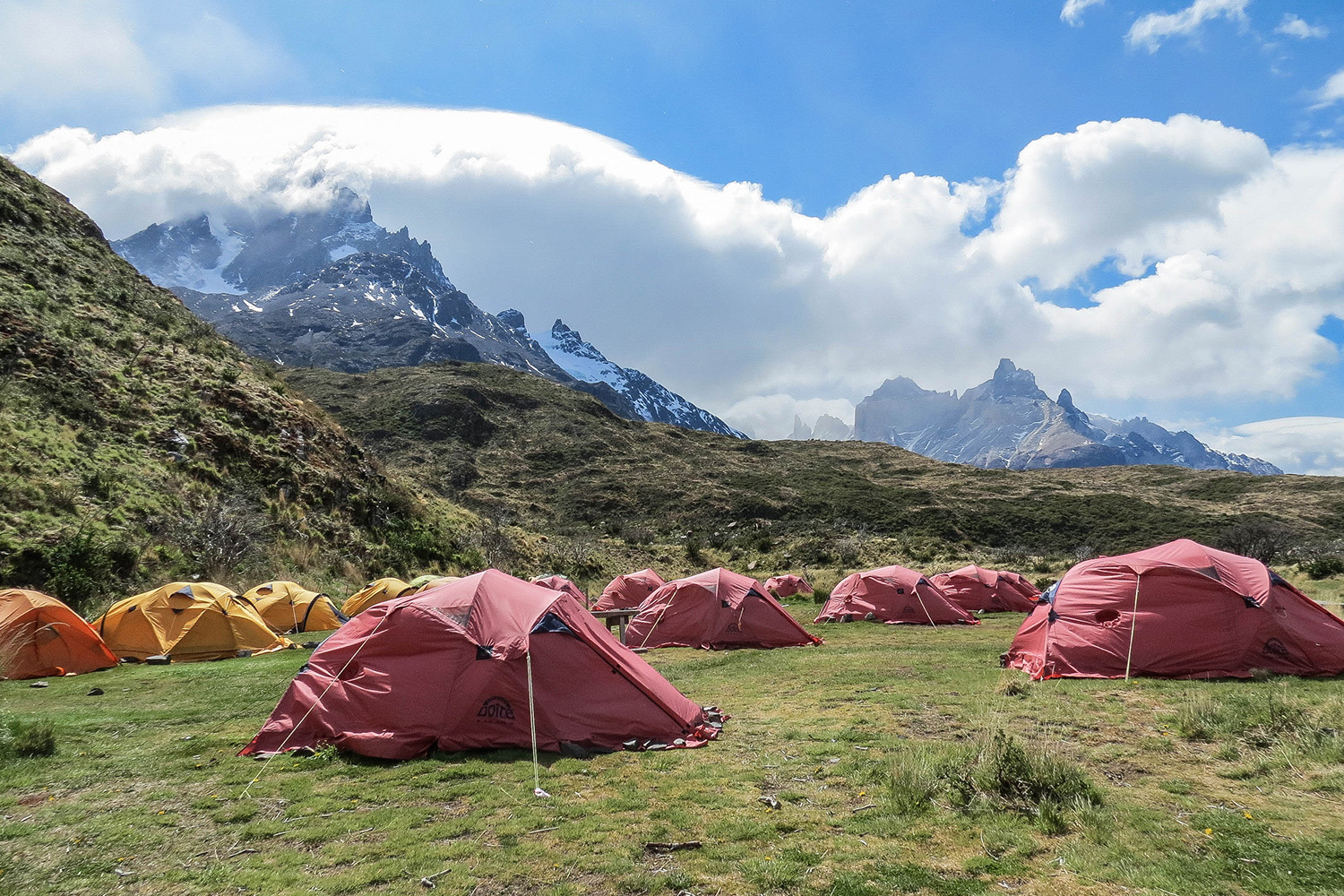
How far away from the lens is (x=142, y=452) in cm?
2252

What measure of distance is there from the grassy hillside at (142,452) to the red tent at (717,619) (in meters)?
13.5

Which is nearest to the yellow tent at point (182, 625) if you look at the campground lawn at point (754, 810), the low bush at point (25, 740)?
the campground lawn at point (754, 810)

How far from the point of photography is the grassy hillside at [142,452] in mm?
18031

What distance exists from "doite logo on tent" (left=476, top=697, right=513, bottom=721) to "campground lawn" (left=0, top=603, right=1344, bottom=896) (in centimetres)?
39

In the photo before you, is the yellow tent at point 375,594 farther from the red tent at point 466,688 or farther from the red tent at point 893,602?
the red tent at point 893,602

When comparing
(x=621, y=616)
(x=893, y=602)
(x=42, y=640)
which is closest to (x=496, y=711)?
(x=621, y=616)

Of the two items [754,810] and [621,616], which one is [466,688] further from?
[621,616]

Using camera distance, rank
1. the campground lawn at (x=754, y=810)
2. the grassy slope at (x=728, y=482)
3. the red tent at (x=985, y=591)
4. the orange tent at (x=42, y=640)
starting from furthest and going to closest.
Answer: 1. the grassy slope at (x=728, y=482)
2. the red tent at (x=985, y=591)
3. the orange tent at (x=42, y=640)
4. the campground lawn at (x=754, y=810)

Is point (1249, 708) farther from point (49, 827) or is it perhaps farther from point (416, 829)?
point (49, 827)

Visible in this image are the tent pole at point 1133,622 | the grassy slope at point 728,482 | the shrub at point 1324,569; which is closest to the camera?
the tent pole at point 1133,622

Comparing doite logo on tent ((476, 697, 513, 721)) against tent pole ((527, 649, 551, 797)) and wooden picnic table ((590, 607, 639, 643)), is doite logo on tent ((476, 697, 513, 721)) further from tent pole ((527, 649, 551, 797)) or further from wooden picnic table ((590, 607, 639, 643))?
wooden picnic table ((590, 607, 639, 643))

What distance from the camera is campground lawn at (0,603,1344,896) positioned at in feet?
14.7

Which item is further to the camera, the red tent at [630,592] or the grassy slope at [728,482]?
the grassy slope at [728,482]

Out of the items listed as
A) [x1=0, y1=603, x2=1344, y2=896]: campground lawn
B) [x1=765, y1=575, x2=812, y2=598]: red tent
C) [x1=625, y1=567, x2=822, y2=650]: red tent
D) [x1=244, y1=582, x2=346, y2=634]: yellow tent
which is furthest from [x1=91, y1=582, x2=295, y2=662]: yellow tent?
[x1=765, y1=575, x2=812, y2=598]: red tent
